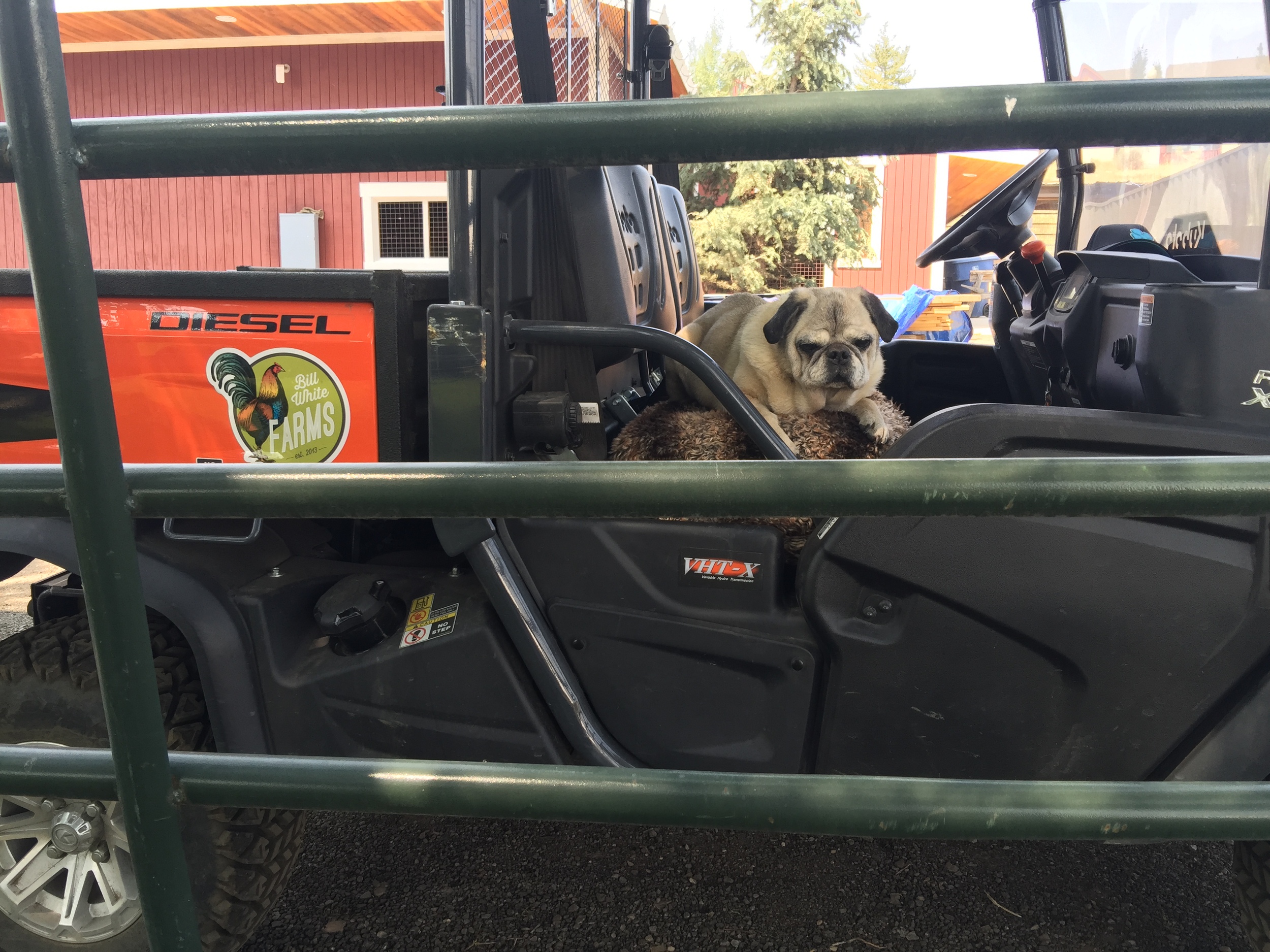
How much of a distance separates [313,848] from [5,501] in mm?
1628

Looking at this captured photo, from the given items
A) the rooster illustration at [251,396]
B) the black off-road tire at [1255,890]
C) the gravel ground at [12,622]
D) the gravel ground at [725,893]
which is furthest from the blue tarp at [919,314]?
the gravel ground at [12,622]

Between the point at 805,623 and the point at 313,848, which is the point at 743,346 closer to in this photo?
the point at 805,623

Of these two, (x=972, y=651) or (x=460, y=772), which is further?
(x=972, y=651)

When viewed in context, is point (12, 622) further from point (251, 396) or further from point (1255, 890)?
point (1255, 890)

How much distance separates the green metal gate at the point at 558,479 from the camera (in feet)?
2.81

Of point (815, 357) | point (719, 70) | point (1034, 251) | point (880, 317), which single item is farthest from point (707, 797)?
point (719, 70)

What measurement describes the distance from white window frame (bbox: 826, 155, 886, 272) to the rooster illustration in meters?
15.9

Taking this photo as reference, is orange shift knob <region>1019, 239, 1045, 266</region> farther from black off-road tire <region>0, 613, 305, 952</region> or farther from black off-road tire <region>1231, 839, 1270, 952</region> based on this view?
black off-road tire <region>0, 613, 305, 952</region>

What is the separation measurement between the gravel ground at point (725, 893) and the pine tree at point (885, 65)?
21268 mm

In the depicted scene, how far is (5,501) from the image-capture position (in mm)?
939

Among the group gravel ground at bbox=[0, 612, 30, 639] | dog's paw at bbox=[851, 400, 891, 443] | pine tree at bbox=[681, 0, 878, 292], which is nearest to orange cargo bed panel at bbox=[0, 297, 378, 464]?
dog's paw at bbox=[851, 400, 891, 443]

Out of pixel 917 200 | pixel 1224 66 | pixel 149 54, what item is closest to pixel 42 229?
pixel 1224 66

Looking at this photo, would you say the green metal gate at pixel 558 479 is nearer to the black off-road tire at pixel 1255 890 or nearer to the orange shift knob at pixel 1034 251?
the black off-road tire at pixel 1255 890

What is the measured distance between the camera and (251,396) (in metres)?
1.72
